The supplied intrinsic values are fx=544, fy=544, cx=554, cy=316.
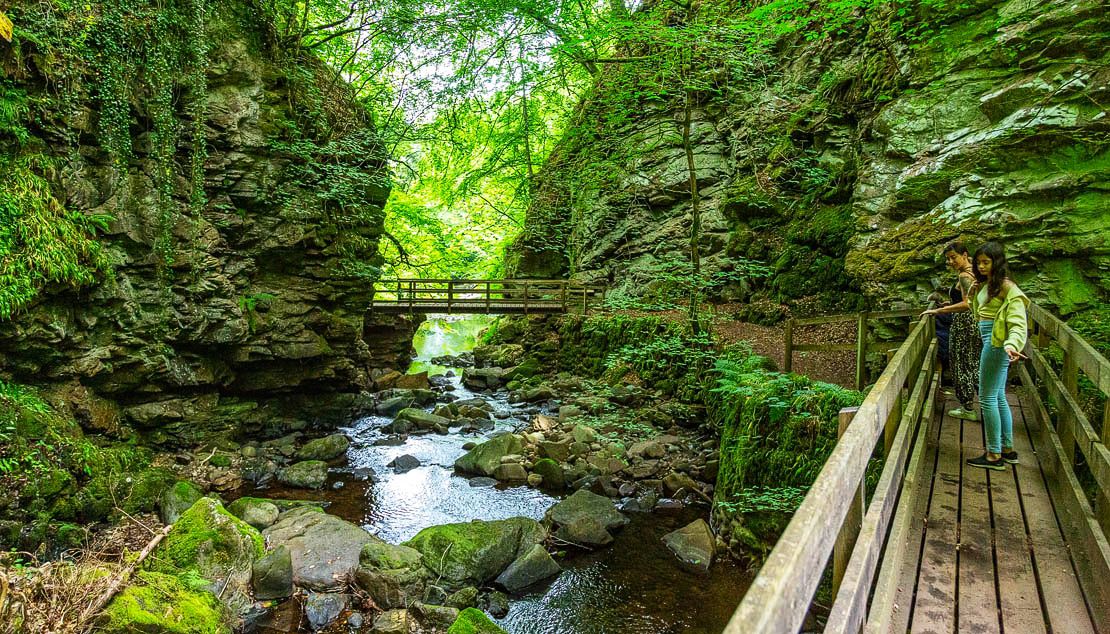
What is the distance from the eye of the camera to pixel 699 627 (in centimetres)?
561

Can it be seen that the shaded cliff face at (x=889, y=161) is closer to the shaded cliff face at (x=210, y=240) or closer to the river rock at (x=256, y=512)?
the shaded cliff face at (x=210, y=240)

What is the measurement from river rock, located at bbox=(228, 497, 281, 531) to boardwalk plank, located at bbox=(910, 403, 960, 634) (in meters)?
7.91

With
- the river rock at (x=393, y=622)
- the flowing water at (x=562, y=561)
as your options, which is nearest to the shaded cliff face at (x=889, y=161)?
the flowing water at (x=562, y=561)

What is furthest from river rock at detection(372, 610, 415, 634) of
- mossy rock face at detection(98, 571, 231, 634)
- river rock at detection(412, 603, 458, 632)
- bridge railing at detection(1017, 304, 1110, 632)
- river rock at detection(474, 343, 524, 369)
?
river rock at detection(474, 343, 524, 369)

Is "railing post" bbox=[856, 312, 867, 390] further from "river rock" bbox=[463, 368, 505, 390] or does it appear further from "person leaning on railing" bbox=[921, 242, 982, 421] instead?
"river rock" bbox=[463, 368, 505, 390]

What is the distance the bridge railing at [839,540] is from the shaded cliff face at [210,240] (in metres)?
10.9

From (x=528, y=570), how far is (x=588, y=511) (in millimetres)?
1530

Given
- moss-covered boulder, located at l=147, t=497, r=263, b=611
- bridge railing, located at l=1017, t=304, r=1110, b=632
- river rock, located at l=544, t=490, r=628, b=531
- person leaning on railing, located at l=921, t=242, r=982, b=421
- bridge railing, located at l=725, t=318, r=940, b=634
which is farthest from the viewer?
river rock, located at l=544, t=490, r=628, b=531

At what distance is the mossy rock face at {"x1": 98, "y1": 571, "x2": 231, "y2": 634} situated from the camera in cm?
434

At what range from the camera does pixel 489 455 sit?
1032 centimetres

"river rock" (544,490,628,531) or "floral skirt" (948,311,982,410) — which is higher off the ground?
"floral skirt" (948,311,982,410)

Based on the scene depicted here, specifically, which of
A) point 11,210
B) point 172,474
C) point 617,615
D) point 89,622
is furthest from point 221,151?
point 617,615

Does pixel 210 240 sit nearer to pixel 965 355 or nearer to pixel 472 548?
pixel 472 548

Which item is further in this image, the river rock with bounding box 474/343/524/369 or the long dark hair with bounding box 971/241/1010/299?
the river rock with bounding box 474/343/524/369
